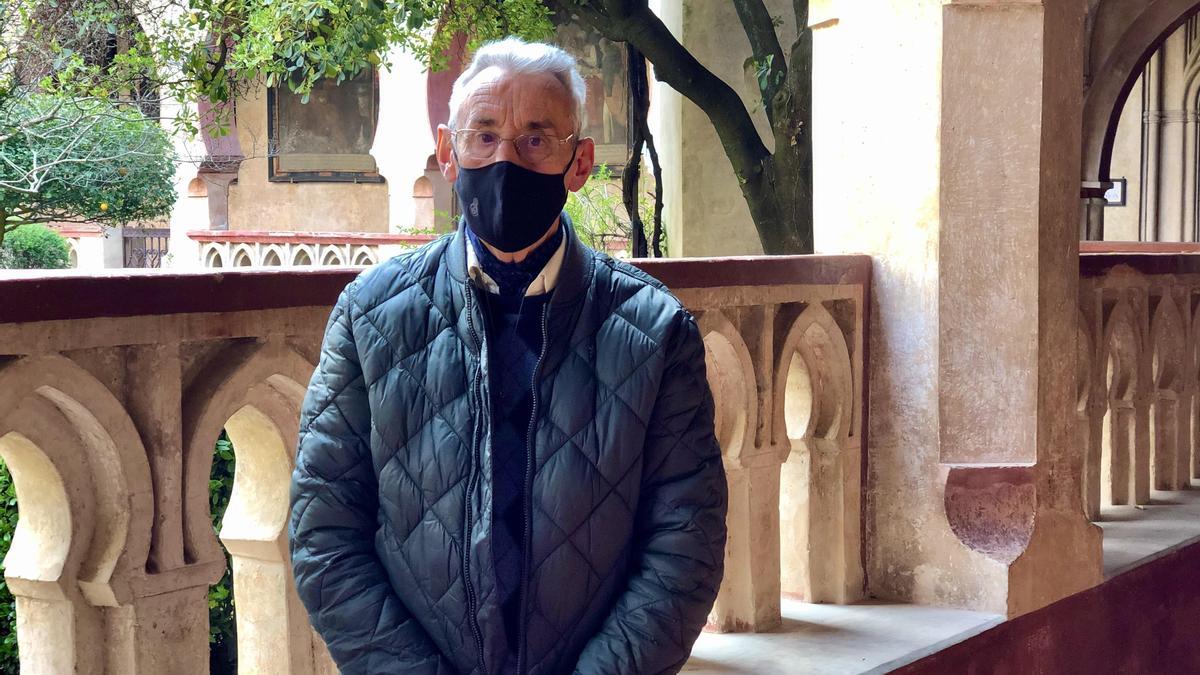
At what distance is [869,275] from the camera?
3646mm

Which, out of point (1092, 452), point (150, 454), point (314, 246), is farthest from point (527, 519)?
point (314, 246)

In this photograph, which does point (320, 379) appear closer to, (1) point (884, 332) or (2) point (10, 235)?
(1) point (884, 332)

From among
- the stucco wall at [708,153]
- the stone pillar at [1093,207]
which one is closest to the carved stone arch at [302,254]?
the stucco wall at [708,153]

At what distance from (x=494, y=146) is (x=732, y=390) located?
61.9 inches

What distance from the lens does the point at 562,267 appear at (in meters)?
1.83

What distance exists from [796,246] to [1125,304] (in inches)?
101

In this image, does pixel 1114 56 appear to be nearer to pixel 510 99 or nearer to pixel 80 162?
pixel 80 162

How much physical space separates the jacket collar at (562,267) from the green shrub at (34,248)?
15974 millimetres

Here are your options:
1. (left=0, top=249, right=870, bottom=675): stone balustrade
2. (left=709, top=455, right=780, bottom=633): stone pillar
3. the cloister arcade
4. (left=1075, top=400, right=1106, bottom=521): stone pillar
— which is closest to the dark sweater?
(left=0, top=249, right=870, bottom=675): stone balustrade

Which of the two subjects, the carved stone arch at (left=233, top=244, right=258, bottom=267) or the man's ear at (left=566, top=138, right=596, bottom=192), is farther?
the carved stone arch at (left=233, top=244, right=258, bottom=267)

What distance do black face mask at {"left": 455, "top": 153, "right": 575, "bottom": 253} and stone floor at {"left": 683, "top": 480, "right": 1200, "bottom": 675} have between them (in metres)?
1.54

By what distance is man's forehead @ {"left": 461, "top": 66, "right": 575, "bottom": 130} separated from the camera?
69.7 inches

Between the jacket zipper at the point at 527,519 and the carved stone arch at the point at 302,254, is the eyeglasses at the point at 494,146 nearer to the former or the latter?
the jacket zipper at the point at 527,519

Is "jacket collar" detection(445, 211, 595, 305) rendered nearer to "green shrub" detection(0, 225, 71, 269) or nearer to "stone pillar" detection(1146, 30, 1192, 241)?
"green shrub" detection(0, 225, 71, 269)
